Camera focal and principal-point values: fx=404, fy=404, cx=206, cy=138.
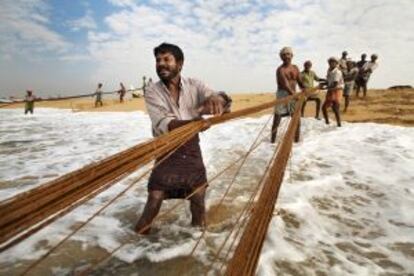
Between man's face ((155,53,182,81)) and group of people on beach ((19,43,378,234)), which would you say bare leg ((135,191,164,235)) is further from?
man's face ((155,53,182,81))

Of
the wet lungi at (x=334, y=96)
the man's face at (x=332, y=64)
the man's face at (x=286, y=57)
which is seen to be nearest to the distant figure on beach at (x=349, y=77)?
the man's face at (x=332, y=64)

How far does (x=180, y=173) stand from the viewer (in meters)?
3.13

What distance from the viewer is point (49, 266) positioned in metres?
2.89

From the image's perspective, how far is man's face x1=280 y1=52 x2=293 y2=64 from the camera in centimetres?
680

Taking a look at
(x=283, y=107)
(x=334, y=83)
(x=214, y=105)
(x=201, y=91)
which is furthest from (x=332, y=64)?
(x=214, y=105)

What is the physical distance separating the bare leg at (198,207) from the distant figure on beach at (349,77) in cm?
944

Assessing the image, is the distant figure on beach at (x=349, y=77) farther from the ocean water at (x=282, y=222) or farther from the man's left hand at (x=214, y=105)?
the man's left hand at (x=214, y=105)

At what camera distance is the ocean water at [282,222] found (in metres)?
2.90

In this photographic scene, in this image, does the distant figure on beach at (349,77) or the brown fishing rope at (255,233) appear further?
the distant figure on beach at (349,77)

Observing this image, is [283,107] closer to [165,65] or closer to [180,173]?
[180,173]

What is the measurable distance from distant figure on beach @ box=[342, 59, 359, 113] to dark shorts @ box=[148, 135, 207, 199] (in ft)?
31.0

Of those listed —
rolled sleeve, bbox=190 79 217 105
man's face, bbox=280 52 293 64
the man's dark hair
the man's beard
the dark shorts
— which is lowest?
the dark shorts

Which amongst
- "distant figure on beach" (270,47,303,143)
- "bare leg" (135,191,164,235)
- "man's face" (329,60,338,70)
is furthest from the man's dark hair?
"man's face" (329,60,338,70)

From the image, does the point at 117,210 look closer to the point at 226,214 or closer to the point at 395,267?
the point at 226,214
